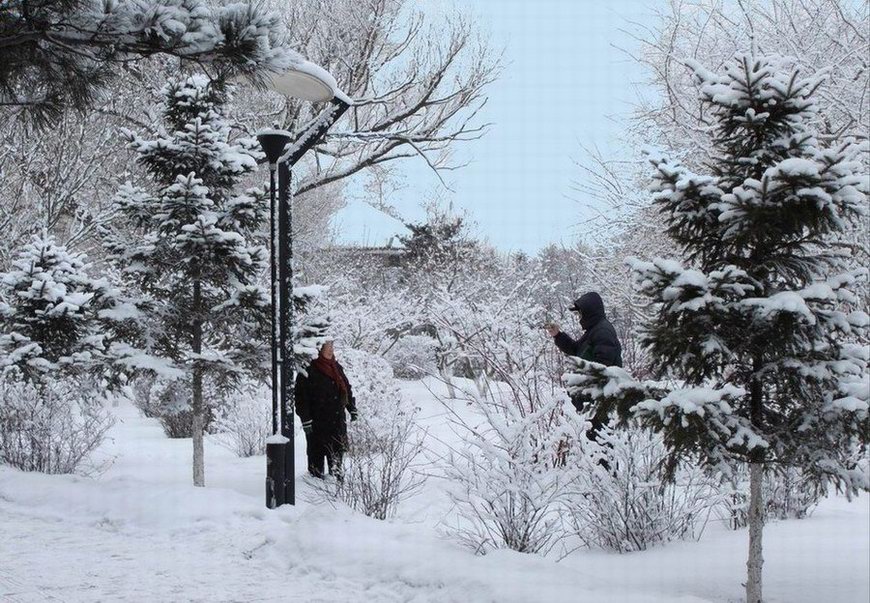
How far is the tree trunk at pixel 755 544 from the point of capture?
409cm

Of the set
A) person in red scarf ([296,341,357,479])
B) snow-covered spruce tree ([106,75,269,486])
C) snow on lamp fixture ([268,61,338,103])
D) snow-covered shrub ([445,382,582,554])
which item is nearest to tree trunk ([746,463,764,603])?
snow-covered shrub ([445,382,582,554])

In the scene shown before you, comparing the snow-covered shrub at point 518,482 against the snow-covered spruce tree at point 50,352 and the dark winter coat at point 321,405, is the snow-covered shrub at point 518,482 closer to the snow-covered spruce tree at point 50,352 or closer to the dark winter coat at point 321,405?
the dark winter coat at point 321,405

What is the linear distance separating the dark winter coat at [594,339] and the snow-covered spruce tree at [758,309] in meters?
2.74

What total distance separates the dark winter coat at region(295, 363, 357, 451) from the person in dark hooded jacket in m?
2.97

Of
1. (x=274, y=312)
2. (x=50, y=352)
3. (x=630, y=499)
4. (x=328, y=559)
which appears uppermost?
(x=274, y=312)

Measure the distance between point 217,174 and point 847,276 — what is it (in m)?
7.08

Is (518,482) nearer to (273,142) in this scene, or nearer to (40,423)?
(273,142)

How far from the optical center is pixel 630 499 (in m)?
5.50

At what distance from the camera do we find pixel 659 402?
3.91 meters

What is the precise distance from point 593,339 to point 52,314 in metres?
6.09

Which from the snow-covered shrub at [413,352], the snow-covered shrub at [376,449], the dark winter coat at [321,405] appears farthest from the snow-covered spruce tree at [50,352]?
the snow-covered shrub at [413,352]

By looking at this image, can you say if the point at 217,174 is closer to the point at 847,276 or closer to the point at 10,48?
the point at 10,48

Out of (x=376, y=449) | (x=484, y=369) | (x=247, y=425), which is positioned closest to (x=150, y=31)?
(x=484, y=369)

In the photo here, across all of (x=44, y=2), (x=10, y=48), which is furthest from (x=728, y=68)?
(x=10, y=48)
